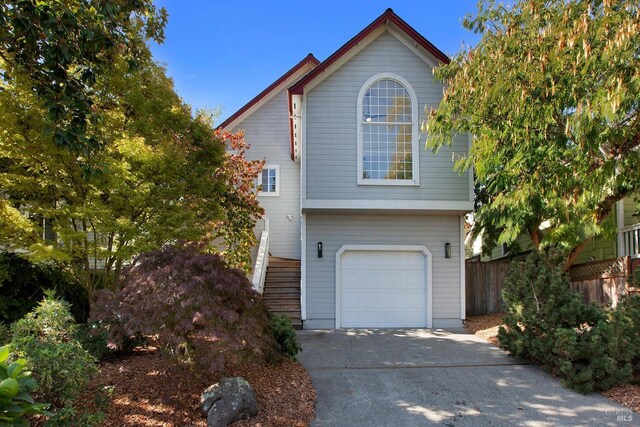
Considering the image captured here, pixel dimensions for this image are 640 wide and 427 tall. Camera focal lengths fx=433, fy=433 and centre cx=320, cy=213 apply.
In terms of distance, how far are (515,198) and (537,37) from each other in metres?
2.53

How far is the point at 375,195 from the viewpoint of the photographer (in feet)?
33.5

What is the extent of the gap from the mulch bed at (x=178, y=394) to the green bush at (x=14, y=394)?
139cm

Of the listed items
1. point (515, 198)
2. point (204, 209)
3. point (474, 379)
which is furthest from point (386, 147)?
point (474, 379)

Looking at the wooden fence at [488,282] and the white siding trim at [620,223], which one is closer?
the white siding trim at [620,223]

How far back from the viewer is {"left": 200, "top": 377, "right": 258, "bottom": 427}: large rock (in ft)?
15.5

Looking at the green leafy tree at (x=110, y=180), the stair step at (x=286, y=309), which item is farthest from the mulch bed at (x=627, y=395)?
the green leafy tree at (x=110, y=180)

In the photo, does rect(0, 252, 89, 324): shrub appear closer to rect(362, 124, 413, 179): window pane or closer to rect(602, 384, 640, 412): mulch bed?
rect(362, 124, 413, 179): window pane

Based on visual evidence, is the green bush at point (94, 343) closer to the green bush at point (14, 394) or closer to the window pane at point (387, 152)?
the green bush at point (14, 394)

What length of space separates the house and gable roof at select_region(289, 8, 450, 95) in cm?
2

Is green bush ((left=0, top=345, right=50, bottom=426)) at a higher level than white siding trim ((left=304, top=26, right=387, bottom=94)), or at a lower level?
lower

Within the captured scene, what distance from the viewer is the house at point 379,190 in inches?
404

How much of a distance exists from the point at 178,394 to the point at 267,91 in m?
12.8

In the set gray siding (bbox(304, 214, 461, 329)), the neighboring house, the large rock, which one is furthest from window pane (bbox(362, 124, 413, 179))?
the large rock

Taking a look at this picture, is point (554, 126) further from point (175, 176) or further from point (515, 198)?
point (175, 176)
